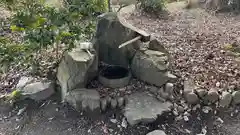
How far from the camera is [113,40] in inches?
86.6

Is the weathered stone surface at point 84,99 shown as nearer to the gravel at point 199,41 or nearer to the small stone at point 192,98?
the small stone at point 192,98

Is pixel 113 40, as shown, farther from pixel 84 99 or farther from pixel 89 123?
pixel 89 123

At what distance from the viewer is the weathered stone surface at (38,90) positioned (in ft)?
6.98

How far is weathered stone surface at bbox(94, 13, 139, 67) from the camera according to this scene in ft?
7.06

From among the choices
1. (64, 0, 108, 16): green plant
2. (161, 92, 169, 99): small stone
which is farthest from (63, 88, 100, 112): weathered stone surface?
(64, 0, 108, 16): green plant

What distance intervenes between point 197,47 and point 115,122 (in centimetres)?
143

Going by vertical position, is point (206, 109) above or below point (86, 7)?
below

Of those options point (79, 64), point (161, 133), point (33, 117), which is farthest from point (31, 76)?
point (161, 133)

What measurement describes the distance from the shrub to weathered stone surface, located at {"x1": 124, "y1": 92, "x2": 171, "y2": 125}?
2.22 metres

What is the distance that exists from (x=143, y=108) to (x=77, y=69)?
0.58 metres

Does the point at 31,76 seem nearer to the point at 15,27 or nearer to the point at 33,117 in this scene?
the point at 33,117

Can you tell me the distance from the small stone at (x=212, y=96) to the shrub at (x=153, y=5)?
219 cm

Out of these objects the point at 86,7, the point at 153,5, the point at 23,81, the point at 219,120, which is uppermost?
the point at 86,7

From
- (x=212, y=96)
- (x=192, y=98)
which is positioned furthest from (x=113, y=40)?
(x=212, y=96)
